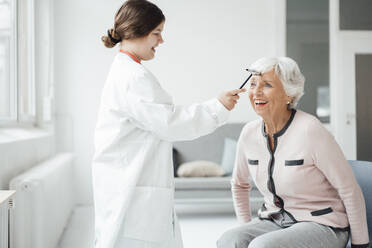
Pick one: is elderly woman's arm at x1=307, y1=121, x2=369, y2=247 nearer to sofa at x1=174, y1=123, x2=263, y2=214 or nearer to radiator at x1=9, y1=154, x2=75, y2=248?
radiator at x1=9, y1=154, x2=75, y2=248

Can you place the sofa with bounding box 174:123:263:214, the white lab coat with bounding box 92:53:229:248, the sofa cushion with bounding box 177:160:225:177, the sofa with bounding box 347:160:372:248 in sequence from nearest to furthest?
1. the white lab coat with bounding box 92:53:229:248
2. the sofa with bounding box 347:160:372:248
3. the sofa with bounding box 174:123:263:214
4. the sofa cushion with bounding box 177:160:225:177

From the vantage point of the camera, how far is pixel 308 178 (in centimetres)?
150

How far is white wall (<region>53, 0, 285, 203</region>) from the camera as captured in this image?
15.5ft

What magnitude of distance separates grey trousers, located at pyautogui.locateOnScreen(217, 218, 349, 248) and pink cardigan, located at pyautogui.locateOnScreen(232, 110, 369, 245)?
0.04 meters

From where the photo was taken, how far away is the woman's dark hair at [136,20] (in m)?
1.54

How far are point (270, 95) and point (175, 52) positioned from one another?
3365mm

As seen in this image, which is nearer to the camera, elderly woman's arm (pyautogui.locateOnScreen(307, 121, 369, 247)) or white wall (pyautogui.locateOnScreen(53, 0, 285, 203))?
elderly woman's arm (pyautogui.locateOnScreen(307, 121, 369, 247))

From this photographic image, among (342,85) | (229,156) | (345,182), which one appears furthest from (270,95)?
(342,85)

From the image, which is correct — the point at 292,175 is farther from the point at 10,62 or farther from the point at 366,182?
the point at 10,62

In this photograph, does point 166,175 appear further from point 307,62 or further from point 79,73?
point 307,62

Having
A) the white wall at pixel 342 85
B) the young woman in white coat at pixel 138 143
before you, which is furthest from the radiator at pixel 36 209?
the white wall at pixel 342 85

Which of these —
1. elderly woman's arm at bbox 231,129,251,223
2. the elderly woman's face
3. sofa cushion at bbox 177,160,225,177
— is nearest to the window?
sofa cushion at bbox 177,160,225,177

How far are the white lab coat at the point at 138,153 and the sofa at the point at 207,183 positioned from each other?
2363 mm

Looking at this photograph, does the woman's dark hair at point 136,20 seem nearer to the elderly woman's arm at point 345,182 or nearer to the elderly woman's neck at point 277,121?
the elderly woman's neck at point 277,121
